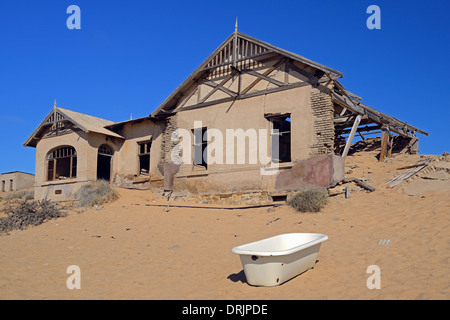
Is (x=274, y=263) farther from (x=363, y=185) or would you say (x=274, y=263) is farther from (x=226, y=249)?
A: (x=363, y=185)

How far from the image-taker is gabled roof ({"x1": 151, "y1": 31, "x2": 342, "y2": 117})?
1435 cm

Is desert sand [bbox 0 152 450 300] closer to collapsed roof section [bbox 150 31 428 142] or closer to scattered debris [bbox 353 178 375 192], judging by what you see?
scattered debris [bbox 353 178 375 192]

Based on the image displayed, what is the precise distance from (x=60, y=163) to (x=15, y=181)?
1273 centimetres

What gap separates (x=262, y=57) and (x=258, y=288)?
10489 millimetres

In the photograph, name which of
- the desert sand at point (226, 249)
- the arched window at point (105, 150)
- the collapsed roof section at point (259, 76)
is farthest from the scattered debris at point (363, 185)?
the arched window at point (105, 150)

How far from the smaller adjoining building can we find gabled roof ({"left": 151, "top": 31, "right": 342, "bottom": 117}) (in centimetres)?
2055

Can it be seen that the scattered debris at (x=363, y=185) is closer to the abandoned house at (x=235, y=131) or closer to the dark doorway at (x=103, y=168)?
the abandoned house at (x=235, y=131)

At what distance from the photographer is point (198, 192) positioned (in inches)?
630

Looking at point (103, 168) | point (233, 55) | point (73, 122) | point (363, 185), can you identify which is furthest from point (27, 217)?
point (363, 185)

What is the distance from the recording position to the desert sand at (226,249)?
20.4 ft

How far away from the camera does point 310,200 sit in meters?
11.6
